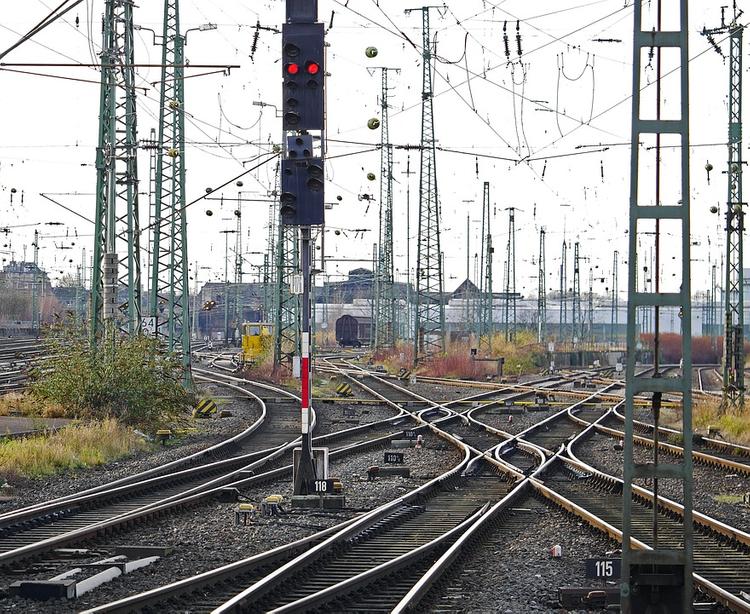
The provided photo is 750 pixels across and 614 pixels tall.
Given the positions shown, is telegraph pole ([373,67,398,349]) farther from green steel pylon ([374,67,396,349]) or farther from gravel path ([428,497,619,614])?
gravel path ([428,497,619,614])

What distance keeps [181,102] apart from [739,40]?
14428 mm

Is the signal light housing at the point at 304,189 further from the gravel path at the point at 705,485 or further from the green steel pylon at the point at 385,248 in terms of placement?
the green steel pylon at the point at 385,248

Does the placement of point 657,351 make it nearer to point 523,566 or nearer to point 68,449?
point 523,566

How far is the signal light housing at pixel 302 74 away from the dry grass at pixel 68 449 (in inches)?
276

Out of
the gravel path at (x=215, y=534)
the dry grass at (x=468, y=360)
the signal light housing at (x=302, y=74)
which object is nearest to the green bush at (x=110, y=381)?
the gravel path at (x=215, y=534)

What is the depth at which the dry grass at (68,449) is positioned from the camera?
1872cm

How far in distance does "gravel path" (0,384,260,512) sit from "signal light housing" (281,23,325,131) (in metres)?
5.97

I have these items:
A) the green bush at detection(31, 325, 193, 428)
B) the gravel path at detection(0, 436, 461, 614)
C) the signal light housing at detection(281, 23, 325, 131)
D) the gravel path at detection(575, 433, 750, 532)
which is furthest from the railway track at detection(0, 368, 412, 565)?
the signal light housing at detection(281, 23, 325, 131)

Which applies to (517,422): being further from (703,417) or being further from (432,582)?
(432,582)

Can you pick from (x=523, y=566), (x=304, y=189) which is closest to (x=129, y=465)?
(x=304, y=189)

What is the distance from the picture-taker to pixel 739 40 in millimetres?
29891

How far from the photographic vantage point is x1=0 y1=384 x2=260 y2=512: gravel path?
16.5 m

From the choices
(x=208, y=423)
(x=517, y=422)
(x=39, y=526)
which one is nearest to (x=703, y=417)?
(x=517, y=422)

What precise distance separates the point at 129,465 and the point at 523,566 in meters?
10.5
